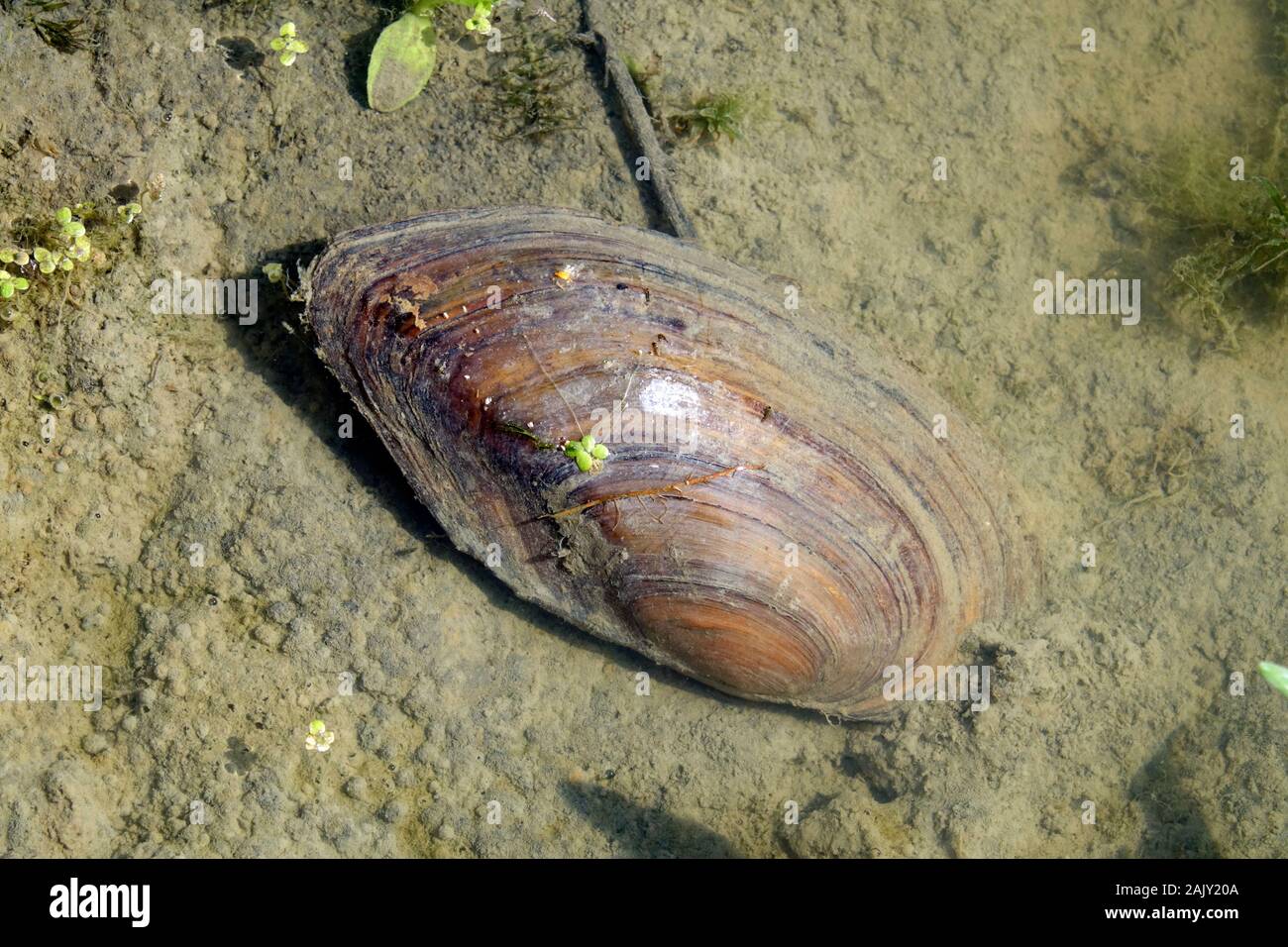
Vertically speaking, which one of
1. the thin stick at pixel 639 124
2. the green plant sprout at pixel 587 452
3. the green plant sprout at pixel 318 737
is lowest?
the green plant sprout at pixel 318 737

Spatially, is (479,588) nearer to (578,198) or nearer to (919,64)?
(578,198)

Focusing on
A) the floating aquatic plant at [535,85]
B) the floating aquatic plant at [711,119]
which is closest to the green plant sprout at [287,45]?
the floating aquatic plant at [535,85]

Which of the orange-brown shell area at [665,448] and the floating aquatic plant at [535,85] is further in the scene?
the floating aquatic plant at [535,85]

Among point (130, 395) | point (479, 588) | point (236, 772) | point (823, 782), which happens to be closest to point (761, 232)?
point (479, 588)

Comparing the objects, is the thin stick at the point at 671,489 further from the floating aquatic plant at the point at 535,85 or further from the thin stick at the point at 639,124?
the floating aquatic plant at the point at 535,85

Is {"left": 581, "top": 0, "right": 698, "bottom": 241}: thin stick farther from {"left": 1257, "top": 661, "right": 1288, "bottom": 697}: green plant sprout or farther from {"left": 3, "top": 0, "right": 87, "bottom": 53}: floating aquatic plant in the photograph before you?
{"left": 1257, "top": 661, "right": 1288, "bottom": 697}: green plant sprout

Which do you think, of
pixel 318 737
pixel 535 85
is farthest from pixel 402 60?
pixel 318 737

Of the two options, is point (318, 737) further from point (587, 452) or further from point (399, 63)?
point (399, 63)
